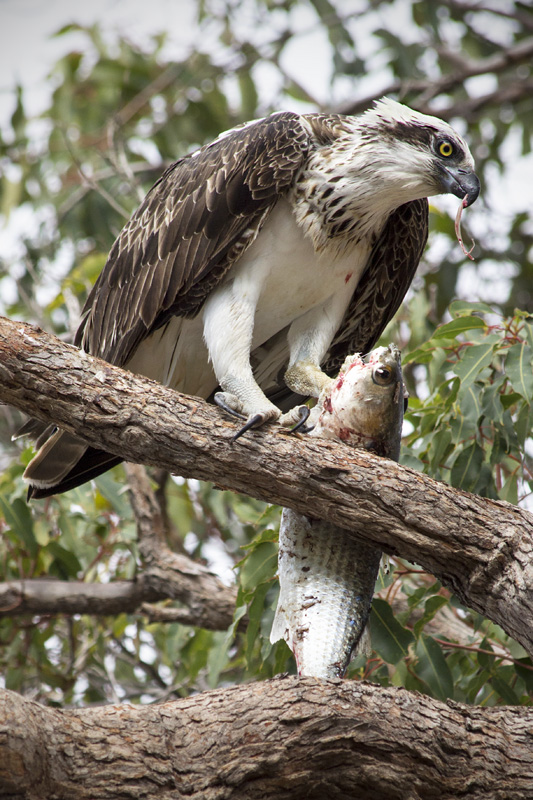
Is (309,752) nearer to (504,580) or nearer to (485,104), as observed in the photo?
(504,580)

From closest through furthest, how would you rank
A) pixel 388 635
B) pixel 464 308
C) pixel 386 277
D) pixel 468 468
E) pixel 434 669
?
1. pixel 388 635
2. pixel 434 669
3. pixel 468 468
4. pixel 464 308
5. pixel 386 277

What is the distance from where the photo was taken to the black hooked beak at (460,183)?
3717 mm

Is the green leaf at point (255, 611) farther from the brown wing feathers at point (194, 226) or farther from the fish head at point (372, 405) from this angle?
the brown wing feathers at point (194, 226)

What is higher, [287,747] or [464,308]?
[464,308]

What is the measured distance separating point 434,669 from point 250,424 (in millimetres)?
1374

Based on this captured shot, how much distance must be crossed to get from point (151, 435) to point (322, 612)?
2.85 ft

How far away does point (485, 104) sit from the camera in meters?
7.34

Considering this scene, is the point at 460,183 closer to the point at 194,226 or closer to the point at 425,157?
the point at 425,157

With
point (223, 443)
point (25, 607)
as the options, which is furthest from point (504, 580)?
point (25, 607)

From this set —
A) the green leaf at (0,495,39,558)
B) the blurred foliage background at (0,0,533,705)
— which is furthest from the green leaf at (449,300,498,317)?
the green leaf at (0,495,39,558)

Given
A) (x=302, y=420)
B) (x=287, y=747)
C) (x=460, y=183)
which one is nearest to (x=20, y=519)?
(x=302, y=420)

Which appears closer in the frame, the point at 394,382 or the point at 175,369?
the point at 394,382

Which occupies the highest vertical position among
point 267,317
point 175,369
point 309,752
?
point 267,317

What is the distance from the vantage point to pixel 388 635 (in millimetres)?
3375
